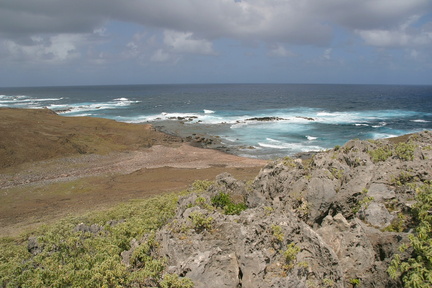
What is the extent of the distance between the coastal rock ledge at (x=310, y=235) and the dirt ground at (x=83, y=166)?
16108 millimetres

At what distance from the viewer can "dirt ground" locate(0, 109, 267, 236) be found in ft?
81.6

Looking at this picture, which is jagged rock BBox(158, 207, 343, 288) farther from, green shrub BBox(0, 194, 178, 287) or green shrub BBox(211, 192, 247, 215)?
green shrub BBox(211, 192, 247, 215)

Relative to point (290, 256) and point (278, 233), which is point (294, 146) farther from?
point (290, 256)

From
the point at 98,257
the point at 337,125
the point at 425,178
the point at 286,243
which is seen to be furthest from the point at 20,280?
the point at 337,125

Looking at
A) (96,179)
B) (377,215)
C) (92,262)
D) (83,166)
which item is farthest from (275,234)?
(83,166)

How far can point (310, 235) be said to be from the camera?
7.68 m

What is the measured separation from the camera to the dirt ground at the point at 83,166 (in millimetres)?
24875

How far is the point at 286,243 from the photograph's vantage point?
744 centimetres

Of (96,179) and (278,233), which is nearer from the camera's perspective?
(278,233)

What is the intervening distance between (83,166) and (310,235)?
34.4 metres

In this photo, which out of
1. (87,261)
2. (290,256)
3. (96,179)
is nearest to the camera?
(290,256)

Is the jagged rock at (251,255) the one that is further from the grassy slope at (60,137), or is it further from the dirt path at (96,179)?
the grassy slope at (60,137)

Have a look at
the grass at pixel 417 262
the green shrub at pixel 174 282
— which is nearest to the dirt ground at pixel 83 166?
the green shrub at pixel 174 282

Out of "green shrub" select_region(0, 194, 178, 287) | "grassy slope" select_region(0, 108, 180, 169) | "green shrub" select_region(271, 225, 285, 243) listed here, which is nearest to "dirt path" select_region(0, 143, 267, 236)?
"grassy slope" select_region(0, 108, 180, 169)
